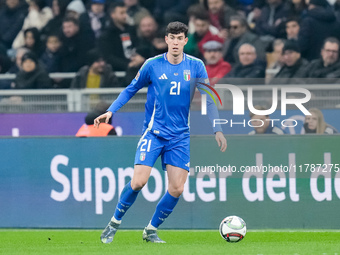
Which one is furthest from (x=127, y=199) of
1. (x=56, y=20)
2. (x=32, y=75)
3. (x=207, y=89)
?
(x=56, y=20)

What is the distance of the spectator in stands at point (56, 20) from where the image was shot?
52.2ft

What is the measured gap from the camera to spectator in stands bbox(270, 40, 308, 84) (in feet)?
43.0

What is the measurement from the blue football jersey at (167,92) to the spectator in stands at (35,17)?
8150 millimetres

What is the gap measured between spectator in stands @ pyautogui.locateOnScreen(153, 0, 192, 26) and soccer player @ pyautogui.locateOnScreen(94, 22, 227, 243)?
20.7 feet

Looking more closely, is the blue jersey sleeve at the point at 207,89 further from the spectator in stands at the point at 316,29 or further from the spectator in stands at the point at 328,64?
the spectator in stands at the point at 316,29

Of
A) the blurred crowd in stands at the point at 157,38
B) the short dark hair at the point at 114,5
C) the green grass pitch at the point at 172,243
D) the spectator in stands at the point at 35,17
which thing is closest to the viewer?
the green grass pitch at the point at 172,243

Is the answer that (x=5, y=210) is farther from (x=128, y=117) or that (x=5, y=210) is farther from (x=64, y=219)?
(x=128, y=117)

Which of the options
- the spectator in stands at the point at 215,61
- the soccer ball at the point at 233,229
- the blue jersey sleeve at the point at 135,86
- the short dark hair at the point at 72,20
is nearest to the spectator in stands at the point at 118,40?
the short dark hair at the point at 72,20

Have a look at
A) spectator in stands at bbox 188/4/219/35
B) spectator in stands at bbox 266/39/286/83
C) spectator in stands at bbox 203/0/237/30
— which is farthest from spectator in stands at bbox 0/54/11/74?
spectator in stands at bbox 266/39/286/83

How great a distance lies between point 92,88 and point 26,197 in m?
3.71

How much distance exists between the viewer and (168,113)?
28.0ft

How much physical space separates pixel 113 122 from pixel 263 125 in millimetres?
3347

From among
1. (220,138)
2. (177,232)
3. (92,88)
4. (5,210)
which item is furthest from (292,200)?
(92,88)

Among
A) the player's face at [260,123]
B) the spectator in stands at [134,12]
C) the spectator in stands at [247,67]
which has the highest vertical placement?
the spectator in stands at [134,12]
